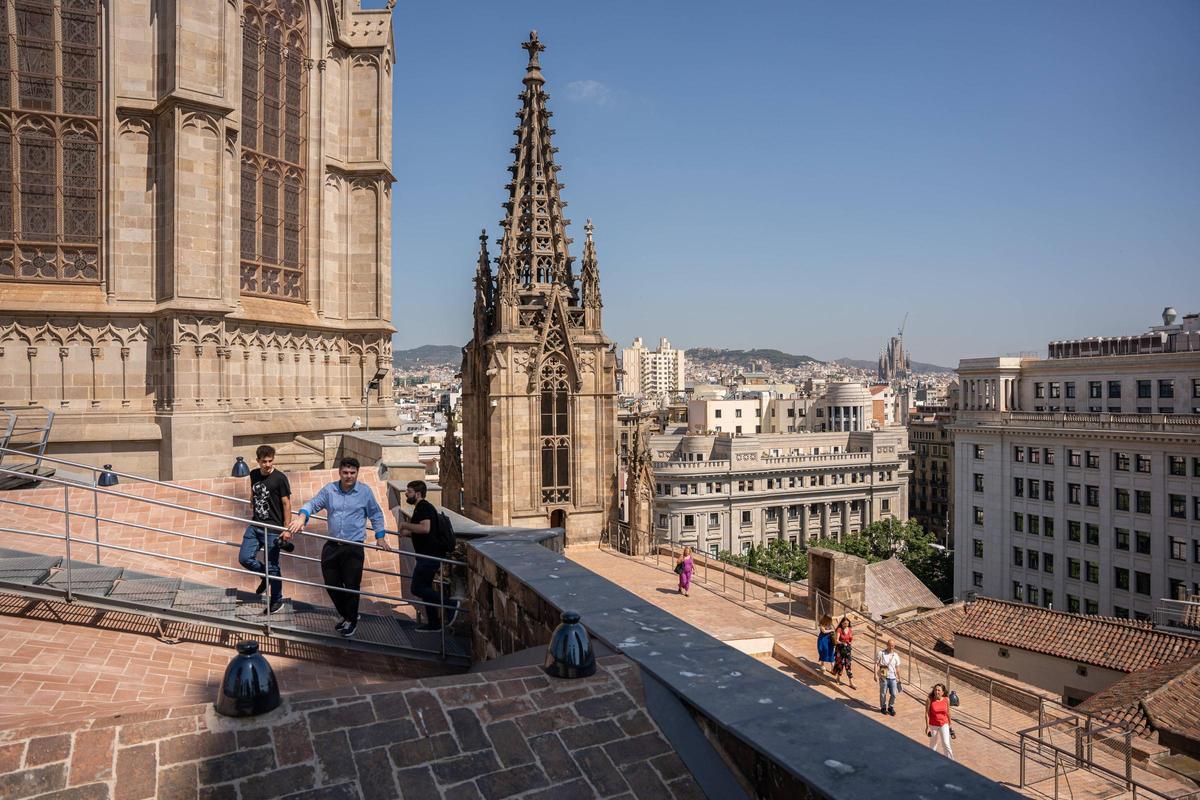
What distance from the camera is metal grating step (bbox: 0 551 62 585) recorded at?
22.9 feet

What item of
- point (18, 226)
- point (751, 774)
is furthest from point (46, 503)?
A: point (751, 774)

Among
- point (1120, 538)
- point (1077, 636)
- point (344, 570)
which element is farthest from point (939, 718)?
point (1120, 538)

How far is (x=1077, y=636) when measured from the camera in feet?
88.3

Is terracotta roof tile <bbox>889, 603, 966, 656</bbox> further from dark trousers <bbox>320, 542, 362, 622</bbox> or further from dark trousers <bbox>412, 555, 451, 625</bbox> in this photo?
dark trousers <bbox>320, 542, 362, 622</bbox>

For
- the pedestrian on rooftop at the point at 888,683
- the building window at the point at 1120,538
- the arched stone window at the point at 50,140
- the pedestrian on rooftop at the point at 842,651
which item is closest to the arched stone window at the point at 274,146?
the arched stone window at the point at 50,140

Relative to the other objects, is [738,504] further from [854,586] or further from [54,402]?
[54,402]

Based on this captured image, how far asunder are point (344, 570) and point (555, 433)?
20892mm

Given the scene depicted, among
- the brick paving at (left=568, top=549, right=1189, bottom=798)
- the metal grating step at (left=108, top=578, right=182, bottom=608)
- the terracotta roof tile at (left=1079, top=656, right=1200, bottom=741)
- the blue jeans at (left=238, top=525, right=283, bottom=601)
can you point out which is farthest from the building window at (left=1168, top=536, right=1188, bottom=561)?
the metal grating step at (left=108, top=578, right=182, bottom=608)

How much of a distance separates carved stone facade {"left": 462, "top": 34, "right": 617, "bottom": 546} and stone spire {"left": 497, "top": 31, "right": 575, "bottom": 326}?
4 cm

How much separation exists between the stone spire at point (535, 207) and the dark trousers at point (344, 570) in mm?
21749

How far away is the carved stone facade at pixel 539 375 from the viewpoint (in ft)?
91.2

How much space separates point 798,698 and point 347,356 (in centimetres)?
2187

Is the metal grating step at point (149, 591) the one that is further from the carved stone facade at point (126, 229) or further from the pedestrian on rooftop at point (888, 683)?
the pedestrian on rooftop at point (888, 683)

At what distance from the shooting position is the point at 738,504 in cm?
7850
